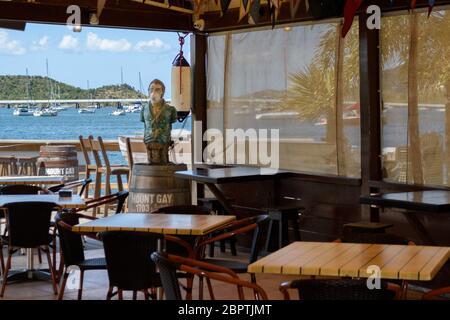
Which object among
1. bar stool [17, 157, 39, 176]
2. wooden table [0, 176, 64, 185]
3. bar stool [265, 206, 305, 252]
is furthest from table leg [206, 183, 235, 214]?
bar stool [17, 157, 39, 176]

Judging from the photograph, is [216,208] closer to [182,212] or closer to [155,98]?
[155,98]

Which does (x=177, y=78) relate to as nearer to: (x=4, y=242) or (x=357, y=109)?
(x=357, y=109)

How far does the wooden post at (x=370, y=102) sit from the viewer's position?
754 cm

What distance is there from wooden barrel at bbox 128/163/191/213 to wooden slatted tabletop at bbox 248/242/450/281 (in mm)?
4038

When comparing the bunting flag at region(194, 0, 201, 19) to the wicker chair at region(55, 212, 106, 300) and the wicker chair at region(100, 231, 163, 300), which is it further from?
the wicker chair at region(100, 231, 163, 300)

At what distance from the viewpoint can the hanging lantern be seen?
386 inches

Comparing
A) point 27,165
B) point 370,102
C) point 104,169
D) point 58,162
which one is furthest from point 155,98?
point 27,165

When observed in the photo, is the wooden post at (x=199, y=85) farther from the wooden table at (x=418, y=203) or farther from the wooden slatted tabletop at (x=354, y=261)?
the wooden slatted tabletop at (x=354, y=261)

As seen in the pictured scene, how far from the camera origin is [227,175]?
26.8 ft

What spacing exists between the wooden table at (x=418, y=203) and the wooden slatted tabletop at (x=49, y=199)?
7.84ft

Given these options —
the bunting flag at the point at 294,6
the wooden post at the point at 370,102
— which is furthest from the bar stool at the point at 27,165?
the wooden post at the point at 370,102

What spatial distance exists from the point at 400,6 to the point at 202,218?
2776 millimetres

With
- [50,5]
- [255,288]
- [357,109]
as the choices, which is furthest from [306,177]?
[255,288]

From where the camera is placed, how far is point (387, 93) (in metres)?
7.55
